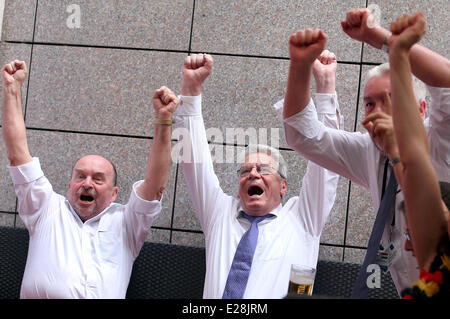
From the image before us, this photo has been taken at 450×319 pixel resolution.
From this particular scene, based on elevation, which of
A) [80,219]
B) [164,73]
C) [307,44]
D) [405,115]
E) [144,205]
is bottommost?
[80,219]

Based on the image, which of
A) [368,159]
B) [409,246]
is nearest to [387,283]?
[368,159]

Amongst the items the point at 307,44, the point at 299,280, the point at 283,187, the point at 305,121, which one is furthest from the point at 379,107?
the point at 283,187

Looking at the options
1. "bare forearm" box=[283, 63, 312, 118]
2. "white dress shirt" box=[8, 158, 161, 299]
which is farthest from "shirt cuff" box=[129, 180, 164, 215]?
"bare forearm" box=[283, 63, 312, 118]

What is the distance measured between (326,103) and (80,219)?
1516 mm

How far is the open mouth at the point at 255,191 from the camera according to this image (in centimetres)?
355

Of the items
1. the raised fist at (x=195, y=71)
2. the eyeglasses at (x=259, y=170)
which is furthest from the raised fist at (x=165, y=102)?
the eyeglasses at (x=259, y=170)

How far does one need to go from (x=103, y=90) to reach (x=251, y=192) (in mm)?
1293

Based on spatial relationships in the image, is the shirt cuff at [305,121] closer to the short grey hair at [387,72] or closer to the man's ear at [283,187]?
the short grey hair at [387,72]

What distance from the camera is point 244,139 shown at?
3969 mm

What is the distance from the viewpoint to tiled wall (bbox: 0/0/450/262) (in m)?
3.93

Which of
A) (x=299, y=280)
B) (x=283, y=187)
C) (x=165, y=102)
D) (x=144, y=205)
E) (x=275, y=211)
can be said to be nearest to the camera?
(x=299, y=280)

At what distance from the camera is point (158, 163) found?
3330 millimetres

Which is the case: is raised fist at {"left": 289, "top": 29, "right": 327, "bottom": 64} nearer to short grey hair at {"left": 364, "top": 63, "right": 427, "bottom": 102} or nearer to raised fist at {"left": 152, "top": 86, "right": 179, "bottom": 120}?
short grey hair at {"left": 364, "top": 63, "right": 427, "bottom": 102}

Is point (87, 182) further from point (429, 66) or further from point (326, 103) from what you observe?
point (429, 66)
